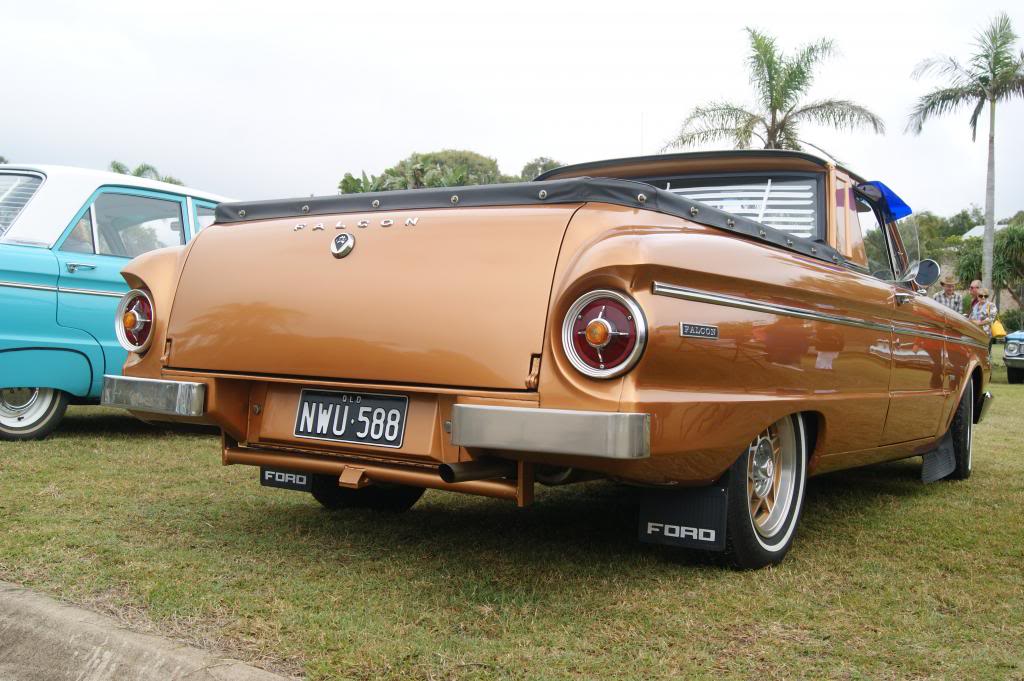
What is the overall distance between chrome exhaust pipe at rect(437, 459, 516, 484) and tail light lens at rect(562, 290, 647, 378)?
1.44 feet

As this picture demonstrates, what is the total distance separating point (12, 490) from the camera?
14.0 ft

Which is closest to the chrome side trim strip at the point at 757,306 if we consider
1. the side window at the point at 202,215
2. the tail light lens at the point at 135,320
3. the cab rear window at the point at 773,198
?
the cab rear window at the point at 773,198

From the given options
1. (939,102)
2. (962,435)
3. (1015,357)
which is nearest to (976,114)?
(939,102)

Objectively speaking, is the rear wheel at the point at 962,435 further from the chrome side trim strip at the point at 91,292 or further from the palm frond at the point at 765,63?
the palm frond at the point at 765,63

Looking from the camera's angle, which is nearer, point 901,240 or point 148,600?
point 148,600

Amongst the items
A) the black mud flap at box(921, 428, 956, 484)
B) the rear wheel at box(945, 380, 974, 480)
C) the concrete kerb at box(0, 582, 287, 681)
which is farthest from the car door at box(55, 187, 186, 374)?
the rear wheel at box(945, 380, 974, 480)

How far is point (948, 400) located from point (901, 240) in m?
0.96

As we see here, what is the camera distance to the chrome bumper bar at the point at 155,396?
3.25 meters

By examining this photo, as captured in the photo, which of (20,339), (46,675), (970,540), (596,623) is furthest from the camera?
(20,339)

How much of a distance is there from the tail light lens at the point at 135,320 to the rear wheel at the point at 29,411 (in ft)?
9.43

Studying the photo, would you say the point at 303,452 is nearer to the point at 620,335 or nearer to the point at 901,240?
the point at 620,335

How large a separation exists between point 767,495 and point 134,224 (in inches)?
199

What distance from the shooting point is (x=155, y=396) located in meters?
3.35

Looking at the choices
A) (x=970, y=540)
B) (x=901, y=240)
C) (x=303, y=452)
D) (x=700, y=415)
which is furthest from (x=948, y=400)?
(x=303, y=452)
